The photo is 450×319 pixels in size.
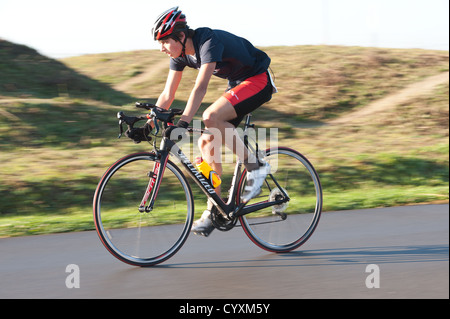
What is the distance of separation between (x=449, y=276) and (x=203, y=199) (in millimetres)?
4488

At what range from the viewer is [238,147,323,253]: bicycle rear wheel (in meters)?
6.04

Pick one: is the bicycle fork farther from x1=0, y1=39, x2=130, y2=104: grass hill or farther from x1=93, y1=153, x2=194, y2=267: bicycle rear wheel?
x1=0, y1=39, x2=130, y2=104: grass hill

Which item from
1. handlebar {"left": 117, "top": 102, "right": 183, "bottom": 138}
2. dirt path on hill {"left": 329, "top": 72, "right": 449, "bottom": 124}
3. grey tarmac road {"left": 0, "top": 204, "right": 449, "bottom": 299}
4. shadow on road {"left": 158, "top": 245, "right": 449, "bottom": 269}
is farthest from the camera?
dirt path on hill {"left": 329, "top": 72, "right": 449, "bottom": 124}

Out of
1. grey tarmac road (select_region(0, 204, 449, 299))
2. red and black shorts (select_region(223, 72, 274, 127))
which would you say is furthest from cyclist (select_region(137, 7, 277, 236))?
grey tarmac road (select_region(0, 204, 449, 299))

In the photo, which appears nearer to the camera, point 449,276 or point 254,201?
point 449,276

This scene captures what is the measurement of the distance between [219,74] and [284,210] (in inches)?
54.3

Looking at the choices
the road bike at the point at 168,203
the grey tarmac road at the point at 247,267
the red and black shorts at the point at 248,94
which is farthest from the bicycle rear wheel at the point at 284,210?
the red and black shorts at the point at 248,94

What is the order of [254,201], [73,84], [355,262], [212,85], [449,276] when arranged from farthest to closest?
[212,85] → [73,84] → [254,201] → [355,262] → [449,276]

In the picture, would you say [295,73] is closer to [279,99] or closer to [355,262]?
[279,99]

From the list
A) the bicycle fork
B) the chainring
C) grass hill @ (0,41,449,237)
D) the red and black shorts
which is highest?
grass hill @ (0,41,449,237)

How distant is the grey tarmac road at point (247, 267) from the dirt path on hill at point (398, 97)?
1037 cm

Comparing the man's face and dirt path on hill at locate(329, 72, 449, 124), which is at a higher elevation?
dirt path on hill at locate(329, 72, 449, 124)

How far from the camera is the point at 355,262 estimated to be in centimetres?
559

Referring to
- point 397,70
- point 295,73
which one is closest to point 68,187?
point 295,73
